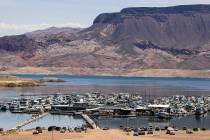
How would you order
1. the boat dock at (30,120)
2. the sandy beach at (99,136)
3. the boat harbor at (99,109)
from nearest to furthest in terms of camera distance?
the sandy beach at (99,136), the boat dock at (30,120), the boat harbor at (99,109)

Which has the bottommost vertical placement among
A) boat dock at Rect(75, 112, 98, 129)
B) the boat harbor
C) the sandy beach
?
the sandy beach

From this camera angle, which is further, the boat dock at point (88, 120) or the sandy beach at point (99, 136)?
the boat dock at point (88, 120)

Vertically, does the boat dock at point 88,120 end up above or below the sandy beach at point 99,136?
above

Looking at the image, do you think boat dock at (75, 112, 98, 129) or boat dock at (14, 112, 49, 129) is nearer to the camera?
boat dock at (14, 112, 49, 129)

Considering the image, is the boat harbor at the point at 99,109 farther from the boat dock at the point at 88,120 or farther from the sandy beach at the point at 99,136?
the sandy beach at the point at 99,136

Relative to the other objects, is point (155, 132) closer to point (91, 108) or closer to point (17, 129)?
point (17, 129)

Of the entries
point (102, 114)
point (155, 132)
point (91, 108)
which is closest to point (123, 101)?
point (91, 108)

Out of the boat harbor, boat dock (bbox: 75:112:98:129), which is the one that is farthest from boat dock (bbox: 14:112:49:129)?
boat dock (bbox: 75:112:98:129)

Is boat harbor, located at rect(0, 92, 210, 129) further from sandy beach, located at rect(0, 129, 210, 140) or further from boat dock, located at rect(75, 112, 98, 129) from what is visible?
sandy beach, located at rect(0, 129, 210, 140)

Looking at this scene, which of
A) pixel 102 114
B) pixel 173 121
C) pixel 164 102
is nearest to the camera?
pixel 173 121

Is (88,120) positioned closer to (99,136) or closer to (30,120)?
(30,120)

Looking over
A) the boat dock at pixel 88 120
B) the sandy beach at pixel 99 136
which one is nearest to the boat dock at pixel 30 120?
the boat dock at pixel 88 120
